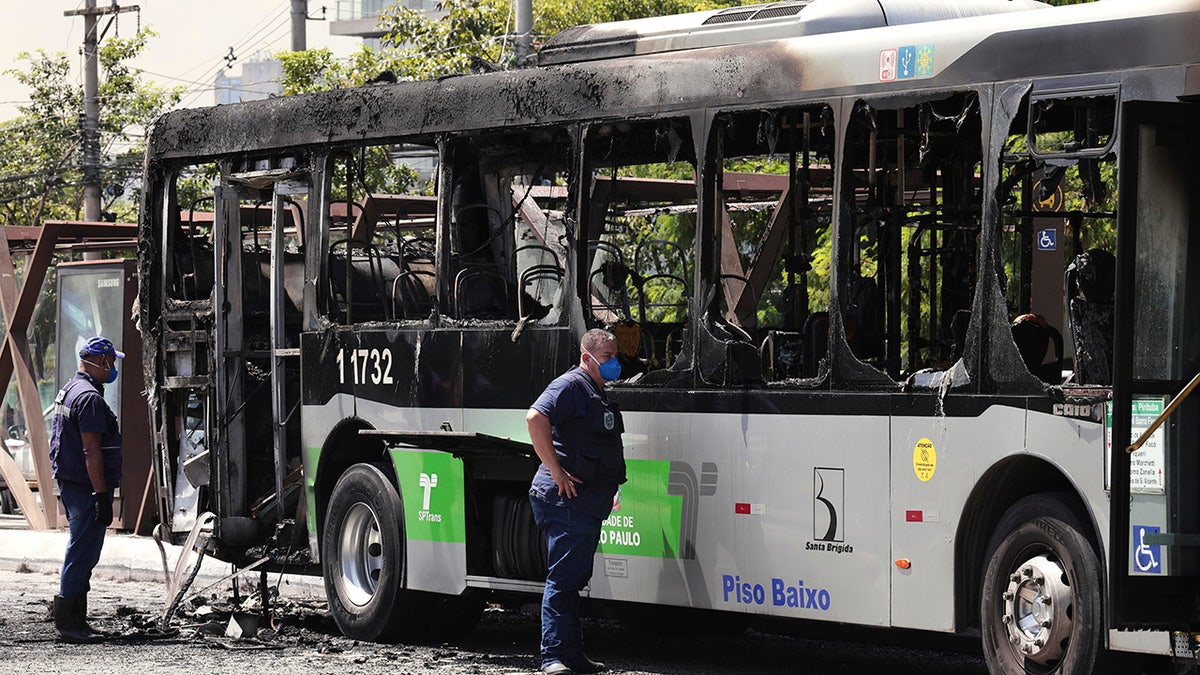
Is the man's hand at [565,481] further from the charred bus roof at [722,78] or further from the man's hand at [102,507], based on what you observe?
the man's hand at [102,507]

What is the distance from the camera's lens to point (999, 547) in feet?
29.7

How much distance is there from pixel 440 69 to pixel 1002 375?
20792mm

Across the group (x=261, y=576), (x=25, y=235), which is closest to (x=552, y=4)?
(x=25, y=235)

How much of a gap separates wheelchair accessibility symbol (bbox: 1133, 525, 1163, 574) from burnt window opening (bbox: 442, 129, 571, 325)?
4502 millimetres

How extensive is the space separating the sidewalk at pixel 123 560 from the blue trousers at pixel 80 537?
112 inches

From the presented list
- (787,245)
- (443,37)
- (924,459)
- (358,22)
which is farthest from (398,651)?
(358,22)

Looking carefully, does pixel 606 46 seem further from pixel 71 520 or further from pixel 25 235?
pixel 25 235

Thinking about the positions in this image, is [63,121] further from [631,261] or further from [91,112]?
[631,261]

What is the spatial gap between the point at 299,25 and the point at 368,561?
28993 mm

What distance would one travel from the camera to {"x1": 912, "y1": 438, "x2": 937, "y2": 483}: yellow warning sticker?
30.5ft

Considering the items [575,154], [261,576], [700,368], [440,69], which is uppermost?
[440,69]

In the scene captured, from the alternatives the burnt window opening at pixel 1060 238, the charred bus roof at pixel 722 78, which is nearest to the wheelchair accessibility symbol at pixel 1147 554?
the burnt window opening at pixel 1060 238

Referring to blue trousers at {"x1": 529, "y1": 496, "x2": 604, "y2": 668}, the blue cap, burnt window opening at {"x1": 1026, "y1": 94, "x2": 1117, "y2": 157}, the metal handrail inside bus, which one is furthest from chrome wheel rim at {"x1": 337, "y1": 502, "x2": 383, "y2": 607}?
the metal handrail inside bus

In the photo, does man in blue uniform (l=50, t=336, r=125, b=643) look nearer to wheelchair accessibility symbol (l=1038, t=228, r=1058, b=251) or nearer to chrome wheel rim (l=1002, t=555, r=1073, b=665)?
wheelchair accessibility symbol (l=1038, t=228, r=1058, b=251)
